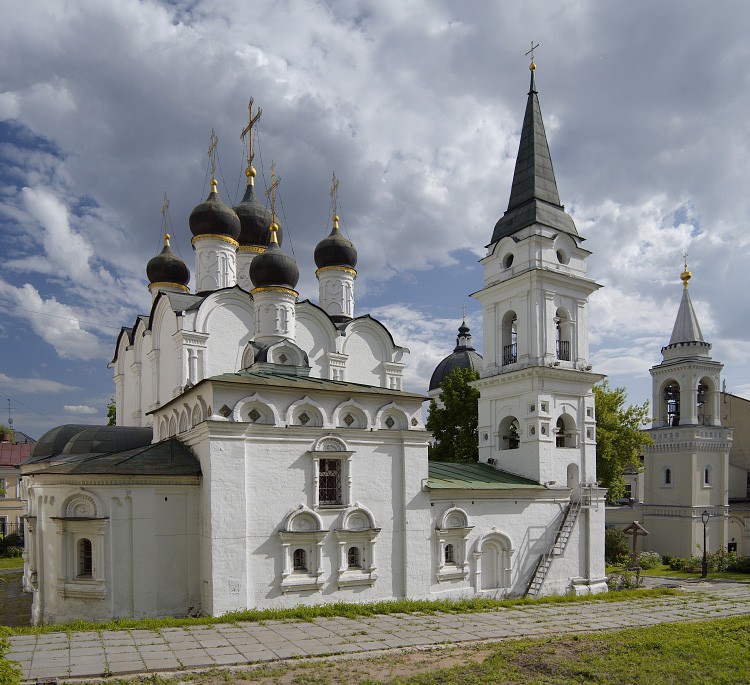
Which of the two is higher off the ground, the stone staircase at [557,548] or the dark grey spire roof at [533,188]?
the dark grey spire roof at [533,188]

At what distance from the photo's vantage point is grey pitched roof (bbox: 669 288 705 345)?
30.6m

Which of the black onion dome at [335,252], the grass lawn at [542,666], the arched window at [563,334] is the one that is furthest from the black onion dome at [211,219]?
the grass lawn at [542,666]

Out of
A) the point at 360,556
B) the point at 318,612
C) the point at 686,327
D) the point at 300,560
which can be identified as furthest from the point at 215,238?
the point at 686,327

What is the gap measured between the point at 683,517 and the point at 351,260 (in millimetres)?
18503

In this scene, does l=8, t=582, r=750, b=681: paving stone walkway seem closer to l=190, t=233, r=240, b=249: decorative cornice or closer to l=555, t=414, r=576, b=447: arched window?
l=555, t=414, r=576, b=447: arched window

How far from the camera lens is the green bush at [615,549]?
24667 millimetres

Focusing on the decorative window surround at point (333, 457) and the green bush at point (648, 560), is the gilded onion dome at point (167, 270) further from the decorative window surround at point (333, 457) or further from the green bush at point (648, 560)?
the green bush at point (648, 560)

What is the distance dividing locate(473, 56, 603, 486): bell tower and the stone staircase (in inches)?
18.3

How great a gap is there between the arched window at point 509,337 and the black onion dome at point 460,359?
1805 centimetres

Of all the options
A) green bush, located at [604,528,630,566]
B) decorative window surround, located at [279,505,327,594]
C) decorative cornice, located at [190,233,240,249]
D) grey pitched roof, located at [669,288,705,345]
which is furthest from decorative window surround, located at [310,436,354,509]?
grey pitched roof, located at [669,288,705,345]

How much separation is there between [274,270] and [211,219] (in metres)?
5.13

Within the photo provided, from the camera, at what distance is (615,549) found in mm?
24969

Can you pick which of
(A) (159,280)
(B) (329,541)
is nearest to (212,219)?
(A) (159,280)

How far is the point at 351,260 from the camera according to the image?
2317 cm
